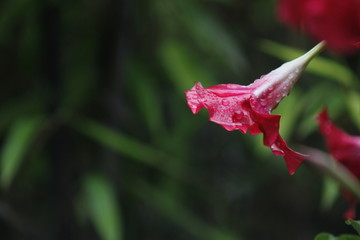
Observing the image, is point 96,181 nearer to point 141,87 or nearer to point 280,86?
point 141,87

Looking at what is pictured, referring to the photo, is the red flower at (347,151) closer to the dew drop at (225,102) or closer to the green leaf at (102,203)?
the dew drop at (225,102)

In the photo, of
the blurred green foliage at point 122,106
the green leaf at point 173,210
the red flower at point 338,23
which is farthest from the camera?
the green leaf at point 173,210

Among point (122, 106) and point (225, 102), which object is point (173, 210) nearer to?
point (122, 106)

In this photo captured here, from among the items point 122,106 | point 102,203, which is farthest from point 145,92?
point 102,203

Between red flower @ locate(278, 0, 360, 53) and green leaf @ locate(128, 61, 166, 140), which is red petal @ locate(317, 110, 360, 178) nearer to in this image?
red flower @ locate(278, 0, 360, 53)

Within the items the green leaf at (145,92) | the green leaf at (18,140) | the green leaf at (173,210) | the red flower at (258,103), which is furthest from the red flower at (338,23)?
the green leaf at (173,210)

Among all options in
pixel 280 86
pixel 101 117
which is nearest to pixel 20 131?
pixel 101 117
